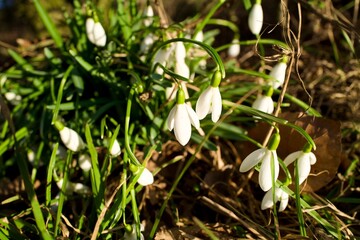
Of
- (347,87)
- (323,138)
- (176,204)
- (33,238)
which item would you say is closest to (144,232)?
(176,204)

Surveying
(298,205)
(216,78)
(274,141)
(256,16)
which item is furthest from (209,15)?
(298,205)

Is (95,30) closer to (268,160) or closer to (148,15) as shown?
(148,15)

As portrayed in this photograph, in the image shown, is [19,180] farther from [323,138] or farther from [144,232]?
[323,138]

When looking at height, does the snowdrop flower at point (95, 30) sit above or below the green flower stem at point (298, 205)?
above

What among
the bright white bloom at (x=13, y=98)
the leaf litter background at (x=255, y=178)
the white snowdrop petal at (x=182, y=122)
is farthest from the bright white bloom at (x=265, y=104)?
the bright white bloom at (x=13, y=98)

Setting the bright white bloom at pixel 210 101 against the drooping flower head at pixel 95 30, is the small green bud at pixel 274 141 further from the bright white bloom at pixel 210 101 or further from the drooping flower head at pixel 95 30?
the drooping flower head at pixel 95 30

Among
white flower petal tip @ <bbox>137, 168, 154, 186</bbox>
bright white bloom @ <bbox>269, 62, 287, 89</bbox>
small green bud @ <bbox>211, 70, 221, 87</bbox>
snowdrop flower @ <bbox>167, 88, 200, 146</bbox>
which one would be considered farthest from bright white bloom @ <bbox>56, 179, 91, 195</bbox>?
bright white bloom @ <bbox>269, 62, 287, 89</bbox>
